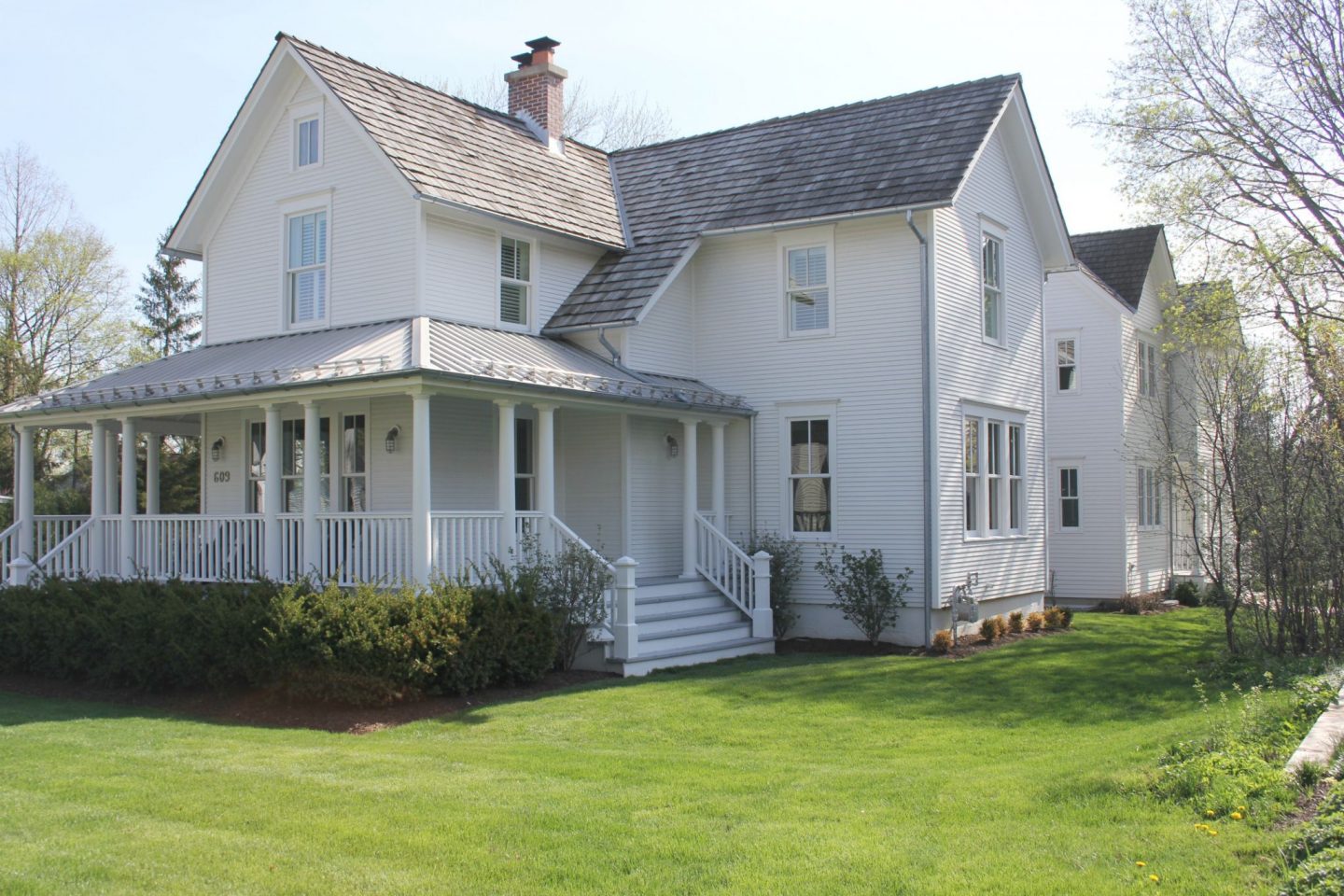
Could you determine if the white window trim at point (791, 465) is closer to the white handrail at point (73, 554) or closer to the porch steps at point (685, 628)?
the porch steps at point (685, 628)

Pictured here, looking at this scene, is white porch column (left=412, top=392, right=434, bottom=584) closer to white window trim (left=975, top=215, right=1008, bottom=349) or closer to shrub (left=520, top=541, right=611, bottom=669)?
shrub (left=520, top=541, right=611, bottom=669)

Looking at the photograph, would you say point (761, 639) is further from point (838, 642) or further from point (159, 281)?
point (159, 281)

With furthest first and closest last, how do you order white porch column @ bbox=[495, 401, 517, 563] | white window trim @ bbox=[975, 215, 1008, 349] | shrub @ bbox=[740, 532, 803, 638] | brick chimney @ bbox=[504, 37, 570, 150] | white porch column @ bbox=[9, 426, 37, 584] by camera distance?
brick chimney @ bbox=[504, 37, 570, 150] → white window trim @ bbox=[975, 215, 1008, 349] → shrub @ bbox=[740, 532, 803, 638] → white porch column @ bbox=[9, 426, 37, 584] → white porch column @ bbox=[495, 401, 517, 563]

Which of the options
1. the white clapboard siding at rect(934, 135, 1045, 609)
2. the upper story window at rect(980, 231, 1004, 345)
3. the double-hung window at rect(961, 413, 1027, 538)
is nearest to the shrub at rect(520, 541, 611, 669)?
the white clapboard siding at rect(934, 135, 1045, 609)

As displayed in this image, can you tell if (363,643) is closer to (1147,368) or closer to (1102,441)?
(1102,441)

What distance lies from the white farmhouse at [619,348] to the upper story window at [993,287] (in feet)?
0.21

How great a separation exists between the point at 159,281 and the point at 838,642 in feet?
132

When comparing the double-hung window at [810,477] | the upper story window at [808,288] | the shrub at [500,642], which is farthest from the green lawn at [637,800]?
the upper story window at [808,288]

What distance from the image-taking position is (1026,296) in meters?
21.8

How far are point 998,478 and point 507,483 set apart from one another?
910 centimetres

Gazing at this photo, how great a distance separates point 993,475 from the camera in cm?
2002

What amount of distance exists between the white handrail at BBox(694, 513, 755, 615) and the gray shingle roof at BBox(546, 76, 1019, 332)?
3.34 meters

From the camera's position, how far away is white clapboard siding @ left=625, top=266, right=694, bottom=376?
18547 mm

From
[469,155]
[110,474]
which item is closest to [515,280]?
[469,155]
